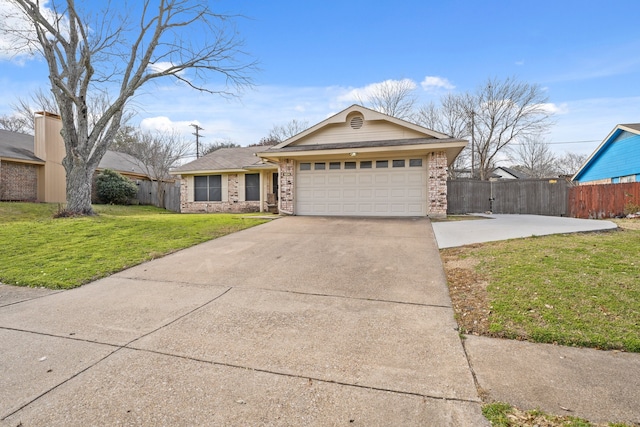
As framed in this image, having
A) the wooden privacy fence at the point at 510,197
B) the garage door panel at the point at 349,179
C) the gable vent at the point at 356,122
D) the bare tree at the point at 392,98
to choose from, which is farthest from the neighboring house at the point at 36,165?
the wooden privacy fence at the point at 510,197

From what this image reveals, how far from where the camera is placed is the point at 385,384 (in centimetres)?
237

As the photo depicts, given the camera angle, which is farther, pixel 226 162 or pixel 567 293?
pixel 226 162

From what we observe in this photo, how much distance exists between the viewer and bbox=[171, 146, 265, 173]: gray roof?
1742 centimetres

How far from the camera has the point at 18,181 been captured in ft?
54.9

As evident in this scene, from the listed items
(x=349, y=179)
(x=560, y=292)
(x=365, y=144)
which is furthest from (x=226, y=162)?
(x=560, y=292)

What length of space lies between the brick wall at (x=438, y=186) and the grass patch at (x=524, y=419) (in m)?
10.3

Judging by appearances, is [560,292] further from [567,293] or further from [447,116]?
[447,116]

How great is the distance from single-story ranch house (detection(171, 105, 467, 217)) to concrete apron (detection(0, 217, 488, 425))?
7.00 m

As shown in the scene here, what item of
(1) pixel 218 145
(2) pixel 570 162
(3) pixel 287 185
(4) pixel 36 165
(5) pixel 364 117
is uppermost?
(1) pixel 218 145

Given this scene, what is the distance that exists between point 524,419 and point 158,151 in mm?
28622

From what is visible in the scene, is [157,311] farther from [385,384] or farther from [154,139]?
[154,139]

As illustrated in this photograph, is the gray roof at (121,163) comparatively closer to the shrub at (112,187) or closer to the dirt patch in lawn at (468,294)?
the shrub at (112,187)

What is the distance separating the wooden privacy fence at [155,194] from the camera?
2097cm

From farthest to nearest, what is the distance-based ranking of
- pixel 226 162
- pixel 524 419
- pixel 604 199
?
pixel 226 162 → pixel 604 199 → pixel 524 419
